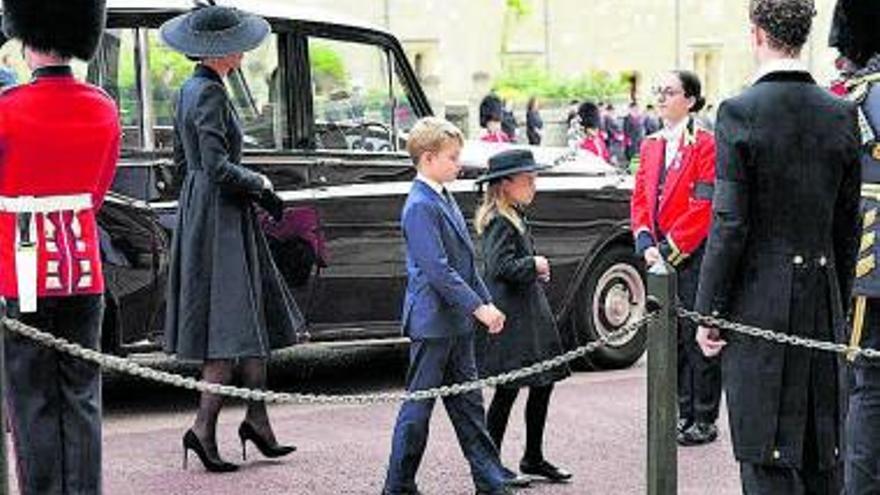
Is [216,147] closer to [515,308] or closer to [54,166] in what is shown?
[515,308]

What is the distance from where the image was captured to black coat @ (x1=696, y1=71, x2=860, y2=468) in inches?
222

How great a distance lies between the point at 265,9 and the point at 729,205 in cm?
494

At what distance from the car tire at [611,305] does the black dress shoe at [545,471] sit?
3.05 metres

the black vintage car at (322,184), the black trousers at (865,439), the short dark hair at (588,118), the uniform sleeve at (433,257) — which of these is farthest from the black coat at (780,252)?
the short dark hair at (588,118)

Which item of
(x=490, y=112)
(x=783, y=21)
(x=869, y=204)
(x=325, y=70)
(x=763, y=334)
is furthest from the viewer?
(x=490, y=112)

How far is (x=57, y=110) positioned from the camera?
621 centimetres

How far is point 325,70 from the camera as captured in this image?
1016 cm

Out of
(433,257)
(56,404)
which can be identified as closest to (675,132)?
(433,257)

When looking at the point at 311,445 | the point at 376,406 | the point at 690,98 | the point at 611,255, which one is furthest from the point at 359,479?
the point at 611,255

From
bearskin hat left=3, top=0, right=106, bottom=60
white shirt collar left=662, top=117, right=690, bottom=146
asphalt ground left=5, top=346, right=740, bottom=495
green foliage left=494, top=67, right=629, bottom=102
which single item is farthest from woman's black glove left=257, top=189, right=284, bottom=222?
green foliage left=494, top=67, right=629, bottom=102

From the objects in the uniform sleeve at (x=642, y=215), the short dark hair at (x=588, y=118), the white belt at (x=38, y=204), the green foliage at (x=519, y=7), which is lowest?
the uniform sleeve at (x=642, y=215)

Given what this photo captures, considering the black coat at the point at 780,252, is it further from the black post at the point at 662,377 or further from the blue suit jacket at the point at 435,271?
the blue suit jacket at the point at 435,271

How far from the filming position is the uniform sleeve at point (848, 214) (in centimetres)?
578

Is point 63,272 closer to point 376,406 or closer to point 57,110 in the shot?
point 57,110
